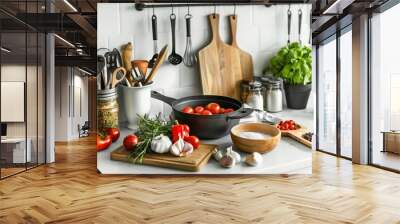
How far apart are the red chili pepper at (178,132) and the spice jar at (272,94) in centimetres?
92

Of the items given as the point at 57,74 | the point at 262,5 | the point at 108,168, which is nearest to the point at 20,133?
the point at 108,168

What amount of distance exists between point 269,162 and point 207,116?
81 centimetres

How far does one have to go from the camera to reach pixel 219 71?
3547 mm

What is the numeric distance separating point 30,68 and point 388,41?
501 cm

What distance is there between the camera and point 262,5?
3.59 metres

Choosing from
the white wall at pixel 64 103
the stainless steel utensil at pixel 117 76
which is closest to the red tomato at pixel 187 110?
the stainless steel utensil at pixel 117 76

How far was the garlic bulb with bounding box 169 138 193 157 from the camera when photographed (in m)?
3.34

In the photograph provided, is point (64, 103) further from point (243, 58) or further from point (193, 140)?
point (243, 58)

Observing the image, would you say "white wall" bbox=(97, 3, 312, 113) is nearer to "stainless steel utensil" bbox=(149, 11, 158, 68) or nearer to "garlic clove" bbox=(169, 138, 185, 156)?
"stainless steel utensil" bbox=(149, 11, 158, 68)

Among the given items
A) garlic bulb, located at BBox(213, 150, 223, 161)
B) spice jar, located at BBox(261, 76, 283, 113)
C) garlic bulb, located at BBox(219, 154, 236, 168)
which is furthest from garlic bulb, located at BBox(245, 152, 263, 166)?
spice jar, located at BBox(261, 76, 283, 113)

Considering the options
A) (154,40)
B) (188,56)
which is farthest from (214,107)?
(154,40)

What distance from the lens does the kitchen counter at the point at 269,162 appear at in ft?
11.5

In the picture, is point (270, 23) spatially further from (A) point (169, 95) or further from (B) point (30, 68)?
(B) point (30, 68)

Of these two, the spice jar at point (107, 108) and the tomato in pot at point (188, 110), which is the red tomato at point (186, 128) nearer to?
the tomato in pot at point (188, 110)
